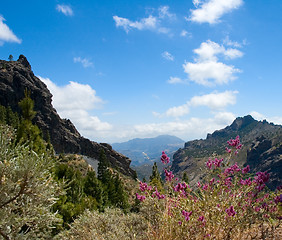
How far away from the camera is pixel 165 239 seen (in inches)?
151

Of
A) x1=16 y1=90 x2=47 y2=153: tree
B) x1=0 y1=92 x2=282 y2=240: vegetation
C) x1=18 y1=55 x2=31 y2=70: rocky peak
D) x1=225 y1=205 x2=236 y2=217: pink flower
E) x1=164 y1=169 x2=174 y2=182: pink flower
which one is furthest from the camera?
x1=18 y1=55 x2=31 y2=70: rocky peak

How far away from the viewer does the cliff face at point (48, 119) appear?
3937 inches

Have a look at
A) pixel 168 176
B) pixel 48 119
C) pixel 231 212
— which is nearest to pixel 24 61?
pixel 48 119

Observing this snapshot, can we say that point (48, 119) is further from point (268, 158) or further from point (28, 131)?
point (268, 158)

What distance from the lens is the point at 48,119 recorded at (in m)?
107

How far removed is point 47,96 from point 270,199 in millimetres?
123590

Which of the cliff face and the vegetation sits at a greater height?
the cliff face


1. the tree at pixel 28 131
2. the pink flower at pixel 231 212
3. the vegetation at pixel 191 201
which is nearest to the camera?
the pink flower at pixel 231 212

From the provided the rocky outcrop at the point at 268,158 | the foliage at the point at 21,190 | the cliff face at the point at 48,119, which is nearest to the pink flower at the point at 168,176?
the foliage at the point at 21,190

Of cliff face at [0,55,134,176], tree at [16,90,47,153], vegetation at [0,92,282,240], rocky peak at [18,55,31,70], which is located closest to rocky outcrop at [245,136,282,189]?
cliff face at [0,55,134,176]

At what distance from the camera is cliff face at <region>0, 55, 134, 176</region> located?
100000mm

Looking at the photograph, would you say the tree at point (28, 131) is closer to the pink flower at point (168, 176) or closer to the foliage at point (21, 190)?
the foliage at point (21, 190)

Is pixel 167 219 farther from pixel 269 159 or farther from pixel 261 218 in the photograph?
pixel 269 159

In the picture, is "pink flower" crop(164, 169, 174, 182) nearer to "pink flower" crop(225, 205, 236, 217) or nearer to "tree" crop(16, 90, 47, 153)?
"pink flower" crop(225, 205, 236, 217)
